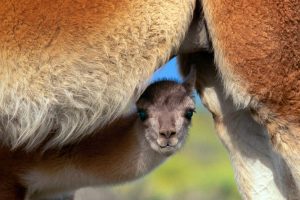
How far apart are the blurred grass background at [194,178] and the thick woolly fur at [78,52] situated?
5.29m

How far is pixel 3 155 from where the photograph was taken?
6445 mm

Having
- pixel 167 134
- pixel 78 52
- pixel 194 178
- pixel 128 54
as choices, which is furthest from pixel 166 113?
pixel 194 178

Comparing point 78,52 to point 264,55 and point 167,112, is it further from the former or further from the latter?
point 264,55

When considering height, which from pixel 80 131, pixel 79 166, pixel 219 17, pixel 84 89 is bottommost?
pixel 79 166

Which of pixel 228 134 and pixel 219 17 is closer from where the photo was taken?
pixel 219 17

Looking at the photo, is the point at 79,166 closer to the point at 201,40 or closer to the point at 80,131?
the point at 80,131

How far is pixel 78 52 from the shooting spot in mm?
5676

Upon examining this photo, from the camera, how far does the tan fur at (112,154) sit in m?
6.25

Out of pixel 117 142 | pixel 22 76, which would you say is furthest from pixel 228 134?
pixel 22 76

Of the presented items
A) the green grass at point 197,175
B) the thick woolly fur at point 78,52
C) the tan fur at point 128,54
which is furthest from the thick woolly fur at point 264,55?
the green grass at point 197,175

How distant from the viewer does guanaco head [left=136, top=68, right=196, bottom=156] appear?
6156 mm

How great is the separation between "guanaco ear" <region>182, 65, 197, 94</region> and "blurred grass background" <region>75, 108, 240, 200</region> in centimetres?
479

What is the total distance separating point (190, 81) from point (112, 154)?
83cm

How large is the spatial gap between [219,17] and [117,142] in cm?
159
